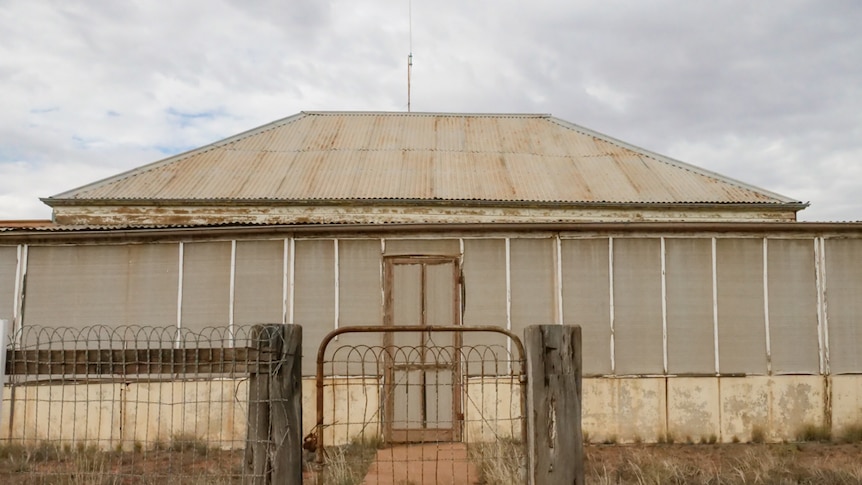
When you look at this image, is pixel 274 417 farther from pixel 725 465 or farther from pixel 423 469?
pixel 725 465

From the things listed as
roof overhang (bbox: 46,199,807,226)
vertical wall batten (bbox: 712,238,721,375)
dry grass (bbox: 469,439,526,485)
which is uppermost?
roof overhang (bbox: 46,199,807,226)

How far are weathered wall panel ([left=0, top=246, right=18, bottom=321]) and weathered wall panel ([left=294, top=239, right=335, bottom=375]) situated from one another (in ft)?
Answer: 13.9

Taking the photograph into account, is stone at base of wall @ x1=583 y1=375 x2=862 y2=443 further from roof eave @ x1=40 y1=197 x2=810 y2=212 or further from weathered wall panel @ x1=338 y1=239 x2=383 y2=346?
roof eave @ x1=40 y1=197 x2=810 y2=212

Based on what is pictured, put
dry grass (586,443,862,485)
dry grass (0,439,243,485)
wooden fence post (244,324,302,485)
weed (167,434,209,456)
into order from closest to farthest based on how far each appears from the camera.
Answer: wooden fence post (244,324,302,485) → dry grass (586,443,862,485) → dry grass (0,439,243,485) → weed (167,434,209,456)

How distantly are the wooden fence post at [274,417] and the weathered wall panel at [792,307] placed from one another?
8345 mm

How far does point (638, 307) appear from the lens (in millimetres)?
10391

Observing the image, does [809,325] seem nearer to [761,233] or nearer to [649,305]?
[761,233]

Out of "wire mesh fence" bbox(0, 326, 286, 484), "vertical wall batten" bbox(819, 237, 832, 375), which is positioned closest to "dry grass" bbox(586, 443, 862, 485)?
"vertical wall batten" bbox(819, 237, 832, 375)

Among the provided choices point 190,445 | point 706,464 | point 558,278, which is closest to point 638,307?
point 558,278

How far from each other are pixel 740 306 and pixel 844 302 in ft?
5.05

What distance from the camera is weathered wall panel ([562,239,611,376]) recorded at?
1027cm

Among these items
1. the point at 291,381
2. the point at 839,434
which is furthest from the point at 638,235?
the point at 291,381

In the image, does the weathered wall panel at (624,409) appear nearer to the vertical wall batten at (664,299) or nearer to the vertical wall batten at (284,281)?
the vertical wall batten at (664,299)

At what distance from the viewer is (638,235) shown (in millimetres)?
10492
